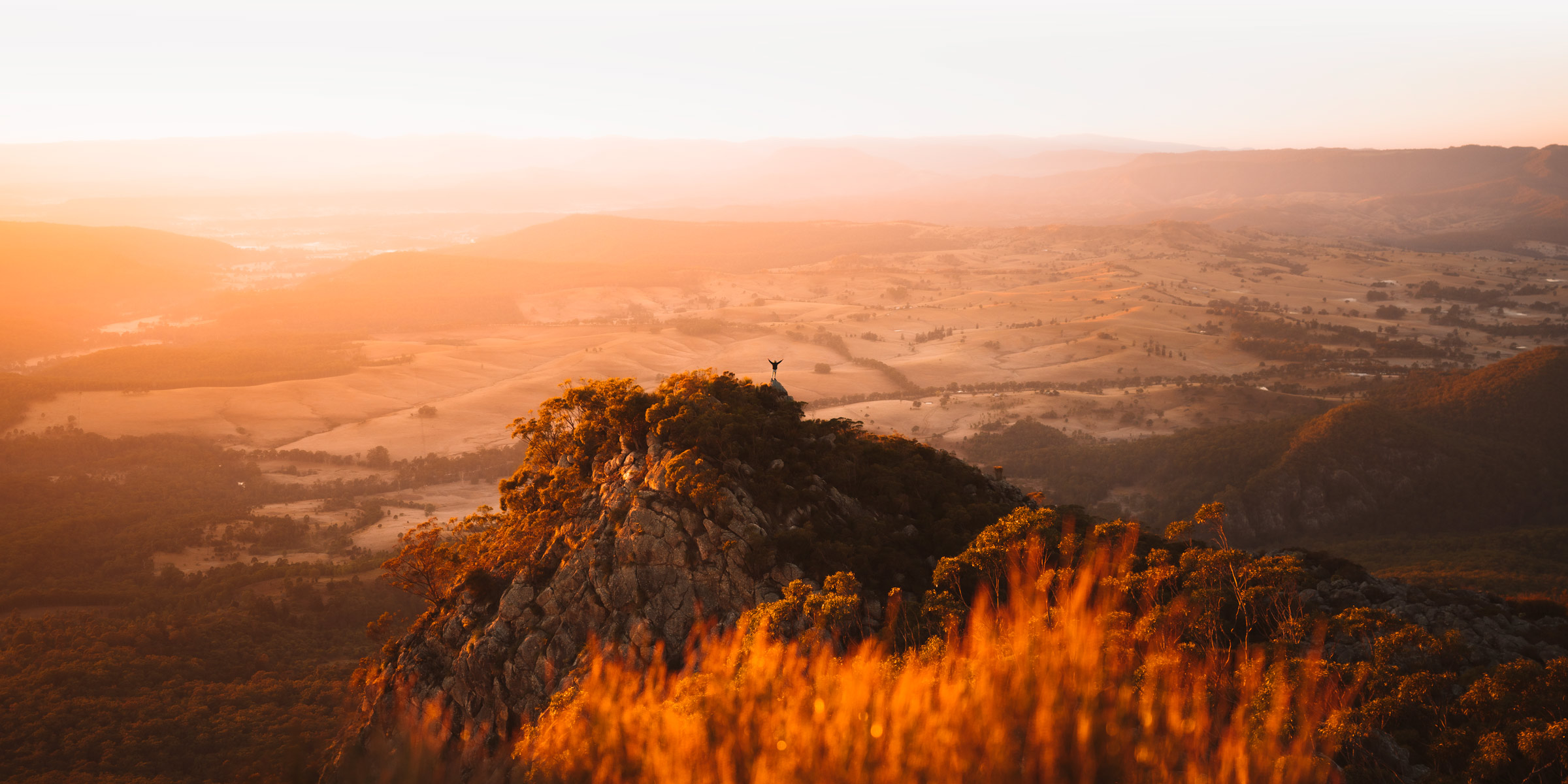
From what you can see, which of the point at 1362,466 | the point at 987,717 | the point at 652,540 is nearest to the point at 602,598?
the point at 652,540

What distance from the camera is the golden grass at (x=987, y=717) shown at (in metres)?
9.81

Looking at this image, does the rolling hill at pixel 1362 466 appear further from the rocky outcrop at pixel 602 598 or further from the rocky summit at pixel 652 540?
the rocky outcrop at pixel 602 598

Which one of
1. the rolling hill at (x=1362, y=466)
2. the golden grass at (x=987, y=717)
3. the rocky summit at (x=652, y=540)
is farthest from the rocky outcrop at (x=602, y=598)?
the rolling hill at (x=1362, y=466)

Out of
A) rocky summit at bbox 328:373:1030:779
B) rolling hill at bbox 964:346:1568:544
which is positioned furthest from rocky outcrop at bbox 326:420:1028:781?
rolling hill at bbox 964:346:1568:544

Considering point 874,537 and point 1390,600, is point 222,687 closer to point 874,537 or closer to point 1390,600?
point 874,537

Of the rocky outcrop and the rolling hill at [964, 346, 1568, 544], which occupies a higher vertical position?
the rocky outcrop

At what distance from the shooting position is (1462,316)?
480 ft

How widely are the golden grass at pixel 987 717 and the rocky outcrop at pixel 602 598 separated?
3.73m

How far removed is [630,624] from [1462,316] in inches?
7056

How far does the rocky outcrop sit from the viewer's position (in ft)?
59.5

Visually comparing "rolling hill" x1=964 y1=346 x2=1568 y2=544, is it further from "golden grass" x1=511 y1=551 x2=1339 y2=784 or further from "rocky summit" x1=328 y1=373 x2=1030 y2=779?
"golden grass" x1=511 y1=551 x2=1339 y2=784

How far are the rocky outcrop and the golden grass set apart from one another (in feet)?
12.2

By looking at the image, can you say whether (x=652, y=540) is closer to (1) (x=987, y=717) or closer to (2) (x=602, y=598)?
(2) (x=602, y=598)

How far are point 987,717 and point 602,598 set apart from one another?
35.5ft
